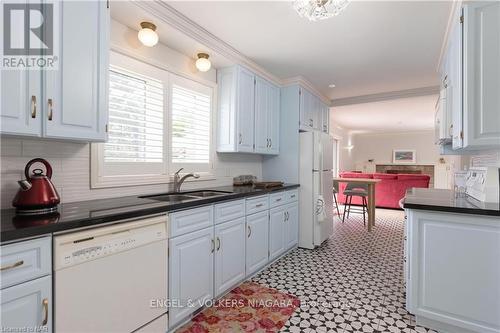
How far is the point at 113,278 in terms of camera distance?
54.0 inches

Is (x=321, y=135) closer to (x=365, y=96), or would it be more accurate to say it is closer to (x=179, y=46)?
(x=365, y=96)

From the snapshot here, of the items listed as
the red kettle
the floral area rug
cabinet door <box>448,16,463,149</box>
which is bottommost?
the floral area rug

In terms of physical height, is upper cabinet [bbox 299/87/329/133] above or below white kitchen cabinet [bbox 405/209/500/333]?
above

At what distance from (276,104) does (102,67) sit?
248 cm

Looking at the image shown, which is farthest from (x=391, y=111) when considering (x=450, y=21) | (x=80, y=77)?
(x=80, y=77)

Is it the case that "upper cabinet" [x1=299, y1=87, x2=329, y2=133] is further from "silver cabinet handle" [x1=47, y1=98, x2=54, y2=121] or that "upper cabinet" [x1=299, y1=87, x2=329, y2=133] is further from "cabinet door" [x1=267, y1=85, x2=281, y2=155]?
"silver cabinet handle" [x1=47, y1=98, x2=54, y2=121]

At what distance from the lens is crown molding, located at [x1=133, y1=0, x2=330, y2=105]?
193cm

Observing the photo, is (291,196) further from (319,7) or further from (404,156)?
(404,156)

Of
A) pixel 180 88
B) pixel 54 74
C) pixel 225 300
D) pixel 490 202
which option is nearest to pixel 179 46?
pixel 180 88

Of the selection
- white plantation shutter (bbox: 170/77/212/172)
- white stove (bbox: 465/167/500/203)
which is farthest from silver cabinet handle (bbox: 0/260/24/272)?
white stove (bbox: 465/167/500/203)

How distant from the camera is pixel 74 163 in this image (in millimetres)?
1752

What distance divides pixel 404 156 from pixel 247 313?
10.2 meters

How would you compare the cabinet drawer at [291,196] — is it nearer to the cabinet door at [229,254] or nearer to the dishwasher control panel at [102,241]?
the cabinet door at [229,254]

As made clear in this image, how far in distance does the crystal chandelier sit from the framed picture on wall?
392 inches
